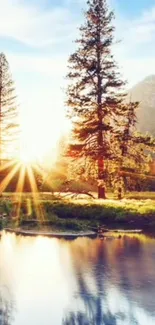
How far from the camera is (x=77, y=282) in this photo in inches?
679

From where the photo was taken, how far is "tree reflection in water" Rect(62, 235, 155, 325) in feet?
44.8

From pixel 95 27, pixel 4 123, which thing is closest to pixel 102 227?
pixel 95 27

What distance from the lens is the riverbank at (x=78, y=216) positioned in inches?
1155

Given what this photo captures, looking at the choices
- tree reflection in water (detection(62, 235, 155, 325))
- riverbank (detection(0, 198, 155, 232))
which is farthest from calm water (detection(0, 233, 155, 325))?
riverbank (detection(0, 198, 155, 232))

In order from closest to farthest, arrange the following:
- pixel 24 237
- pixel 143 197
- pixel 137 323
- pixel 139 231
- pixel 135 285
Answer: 1. pixel 137 323
2. pixel 135 285
3. pixel 24 237
4. pixel 139 231
5. pixel 143 197

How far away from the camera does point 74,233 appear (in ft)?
91.4

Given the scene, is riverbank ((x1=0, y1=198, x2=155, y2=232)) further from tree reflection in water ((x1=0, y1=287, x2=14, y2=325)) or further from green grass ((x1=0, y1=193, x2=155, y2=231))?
tree reflection in water ((x1=0, y1=287, x2=14, y2=325))

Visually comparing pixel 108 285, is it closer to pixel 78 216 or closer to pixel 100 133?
pixel 78 216

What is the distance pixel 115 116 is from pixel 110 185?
6107 mm

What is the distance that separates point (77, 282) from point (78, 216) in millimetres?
14706

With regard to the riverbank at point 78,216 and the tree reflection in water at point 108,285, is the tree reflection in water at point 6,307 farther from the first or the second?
the riverbank at point 78,216

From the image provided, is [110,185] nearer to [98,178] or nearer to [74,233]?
[98,178]

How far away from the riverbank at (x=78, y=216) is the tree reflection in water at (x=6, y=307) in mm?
12603

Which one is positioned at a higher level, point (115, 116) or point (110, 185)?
point (115, 116)
